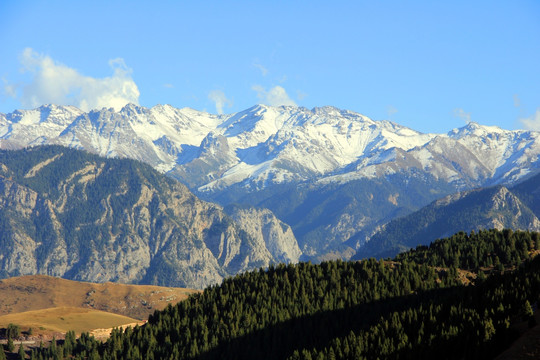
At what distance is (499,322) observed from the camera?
168 meters

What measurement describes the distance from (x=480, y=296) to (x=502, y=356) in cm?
5439

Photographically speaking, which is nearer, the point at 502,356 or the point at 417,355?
the point at 502,356

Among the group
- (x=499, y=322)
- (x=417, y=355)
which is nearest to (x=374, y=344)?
(x=417, y=355)

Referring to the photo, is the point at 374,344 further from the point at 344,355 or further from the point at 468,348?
the point at 468,348

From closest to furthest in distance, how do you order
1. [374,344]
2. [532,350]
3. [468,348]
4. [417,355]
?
1. [532,350]
2. [468,348]
3. [417,355]
4. [374,344]

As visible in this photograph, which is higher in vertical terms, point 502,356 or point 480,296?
point 480,296

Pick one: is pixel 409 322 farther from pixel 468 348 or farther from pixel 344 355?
pixel 468 348

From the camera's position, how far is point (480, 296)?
199 m

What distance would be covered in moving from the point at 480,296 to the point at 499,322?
104 ft

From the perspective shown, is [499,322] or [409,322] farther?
[409,322]

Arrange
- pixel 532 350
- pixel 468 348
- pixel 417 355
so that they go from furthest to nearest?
pixel 417 355 → pixel 468 348 → pixel 532 350

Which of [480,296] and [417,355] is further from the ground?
[480,296]

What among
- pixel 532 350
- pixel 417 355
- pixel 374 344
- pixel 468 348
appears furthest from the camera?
pixel 374 344

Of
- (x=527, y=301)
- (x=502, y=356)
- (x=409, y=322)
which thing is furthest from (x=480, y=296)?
(x=502, y=356)
